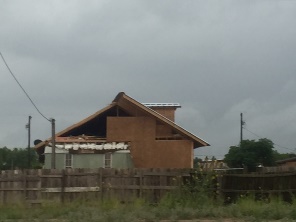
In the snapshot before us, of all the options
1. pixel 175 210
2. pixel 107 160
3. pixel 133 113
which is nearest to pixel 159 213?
pixel 175 210

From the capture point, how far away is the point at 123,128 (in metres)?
34.2

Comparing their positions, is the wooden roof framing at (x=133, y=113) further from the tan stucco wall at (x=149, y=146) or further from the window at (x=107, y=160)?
the window at (x=107, y=160)

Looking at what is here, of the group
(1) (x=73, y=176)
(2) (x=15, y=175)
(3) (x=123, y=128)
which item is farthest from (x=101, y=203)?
(3) (x=123, y=128)

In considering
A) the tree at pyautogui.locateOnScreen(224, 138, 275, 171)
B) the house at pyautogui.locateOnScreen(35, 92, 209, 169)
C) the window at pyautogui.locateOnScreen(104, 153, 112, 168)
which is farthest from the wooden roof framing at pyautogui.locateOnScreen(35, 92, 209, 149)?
the window at pyautogui.locateOnScreen(104, 153, 112, 168)

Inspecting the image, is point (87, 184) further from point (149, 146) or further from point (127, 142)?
point (149, 146)

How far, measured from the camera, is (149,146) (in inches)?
1357

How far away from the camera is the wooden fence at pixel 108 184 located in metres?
24.4

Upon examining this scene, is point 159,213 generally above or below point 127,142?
below

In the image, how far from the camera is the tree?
35.8 meters

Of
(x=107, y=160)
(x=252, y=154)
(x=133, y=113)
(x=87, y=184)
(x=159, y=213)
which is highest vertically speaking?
(x=133, y=113)

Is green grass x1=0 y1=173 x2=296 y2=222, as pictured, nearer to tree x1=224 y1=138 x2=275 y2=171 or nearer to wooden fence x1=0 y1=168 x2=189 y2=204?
wooden fence x1=0 y1=168 x2=189 y2=204

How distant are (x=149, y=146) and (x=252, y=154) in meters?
6.23

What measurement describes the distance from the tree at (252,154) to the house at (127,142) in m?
2.12

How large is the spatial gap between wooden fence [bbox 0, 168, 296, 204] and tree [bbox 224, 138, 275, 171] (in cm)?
1130
